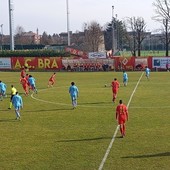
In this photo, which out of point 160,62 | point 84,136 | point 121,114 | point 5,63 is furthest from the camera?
point 5,63

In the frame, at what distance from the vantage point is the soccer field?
13.9m

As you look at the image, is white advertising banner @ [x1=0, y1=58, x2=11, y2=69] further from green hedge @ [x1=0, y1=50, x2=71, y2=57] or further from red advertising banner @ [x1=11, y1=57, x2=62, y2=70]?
green hedge @ [x1=0, y1=50, x2=71, y2=57]

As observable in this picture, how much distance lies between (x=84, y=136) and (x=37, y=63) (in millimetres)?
53230

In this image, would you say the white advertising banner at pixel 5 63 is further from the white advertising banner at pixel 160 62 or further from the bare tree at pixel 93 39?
the bare tree at pixel 93 39

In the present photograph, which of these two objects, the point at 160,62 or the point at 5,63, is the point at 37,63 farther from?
the point at 160,62

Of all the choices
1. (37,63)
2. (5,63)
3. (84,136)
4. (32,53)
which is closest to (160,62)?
(37,63)

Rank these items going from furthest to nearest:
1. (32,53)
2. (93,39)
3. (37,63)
A: (93,39) < (32,53) < (37,63)

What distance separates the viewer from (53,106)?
89.3ft

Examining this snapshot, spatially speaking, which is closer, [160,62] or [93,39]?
[160,62]

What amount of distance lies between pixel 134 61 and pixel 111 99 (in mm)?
36590

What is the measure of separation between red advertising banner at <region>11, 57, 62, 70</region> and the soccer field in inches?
1526

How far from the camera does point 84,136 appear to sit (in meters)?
17.8

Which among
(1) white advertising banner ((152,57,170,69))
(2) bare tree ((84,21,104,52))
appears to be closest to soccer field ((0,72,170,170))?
(1) white advertising banner ((152,57,170,69))

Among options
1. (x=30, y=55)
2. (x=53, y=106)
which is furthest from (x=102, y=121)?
(x=30, y=55)
